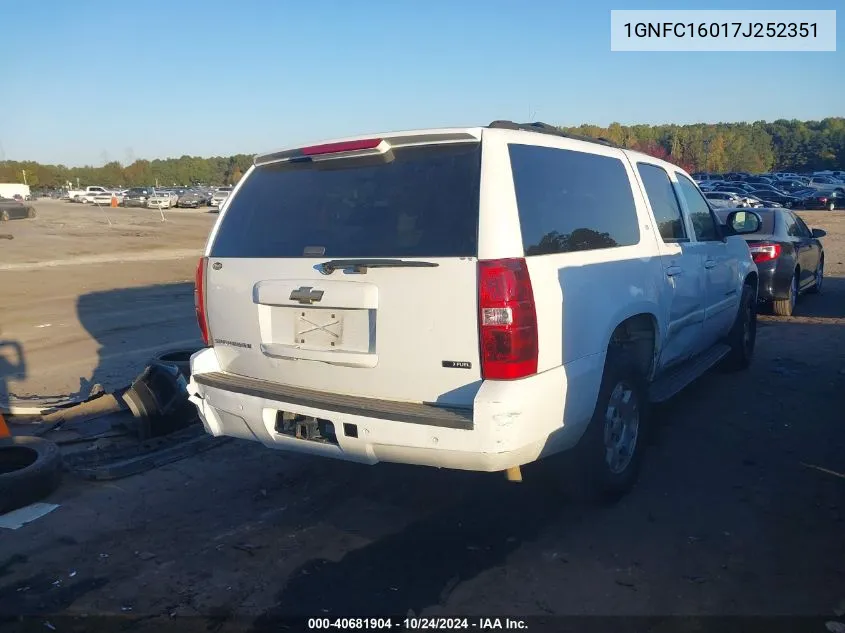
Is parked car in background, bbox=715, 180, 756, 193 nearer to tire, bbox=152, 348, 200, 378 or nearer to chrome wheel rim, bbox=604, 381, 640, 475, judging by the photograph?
tire, bbox=152, 348, 200, 378

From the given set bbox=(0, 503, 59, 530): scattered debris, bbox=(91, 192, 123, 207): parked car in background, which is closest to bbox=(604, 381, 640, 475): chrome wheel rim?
bbox=(0, 503, 59, 530): scattered debris

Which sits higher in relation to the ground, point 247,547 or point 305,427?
point 305,427

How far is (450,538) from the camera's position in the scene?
3844 millimetres

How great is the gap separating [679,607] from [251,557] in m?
2.08

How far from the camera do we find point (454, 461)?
131 inches

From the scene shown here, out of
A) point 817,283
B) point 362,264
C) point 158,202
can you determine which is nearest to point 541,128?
point 362,264

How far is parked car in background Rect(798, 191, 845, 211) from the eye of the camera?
4141 cm

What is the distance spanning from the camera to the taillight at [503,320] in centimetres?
321

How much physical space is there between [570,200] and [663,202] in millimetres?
1623

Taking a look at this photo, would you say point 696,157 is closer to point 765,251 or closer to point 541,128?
point 765,251

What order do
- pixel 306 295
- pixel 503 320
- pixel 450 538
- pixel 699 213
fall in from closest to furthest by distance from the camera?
1. pixel 503 320
2. pixel 306 295
3. pixel 450 538
4. pixel 699 213

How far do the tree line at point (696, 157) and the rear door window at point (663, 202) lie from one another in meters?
77.3

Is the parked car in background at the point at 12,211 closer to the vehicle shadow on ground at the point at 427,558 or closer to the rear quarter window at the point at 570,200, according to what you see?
the vehicle shadow on ground at the point at 427,558

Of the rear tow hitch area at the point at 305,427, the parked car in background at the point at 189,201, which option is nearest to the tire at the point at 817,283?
the rear tow hitch area at the point at 305,427
